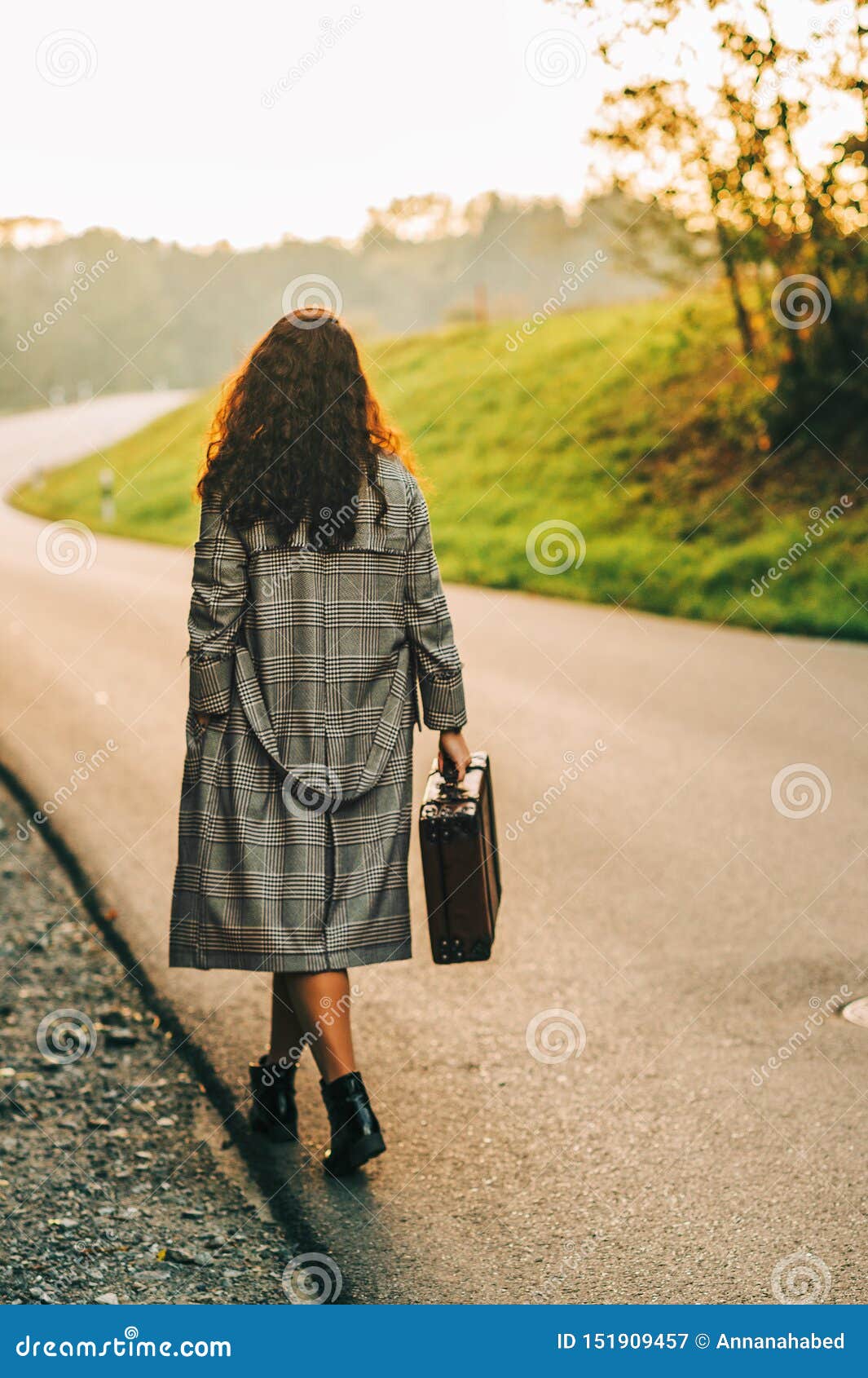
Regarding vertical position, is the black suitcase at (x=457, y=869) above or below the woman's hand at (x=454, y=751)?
below

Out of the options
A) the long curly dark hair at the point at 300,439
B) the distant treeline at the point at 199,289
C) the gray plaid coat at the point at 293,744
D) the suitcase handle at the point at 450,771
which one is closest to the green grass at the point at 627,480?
the long curly dark hair at the point at 300,439

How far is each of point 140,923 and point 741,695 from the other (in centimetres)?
471

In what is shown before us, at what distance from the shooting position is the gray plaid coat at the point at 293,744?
3648 millimetres

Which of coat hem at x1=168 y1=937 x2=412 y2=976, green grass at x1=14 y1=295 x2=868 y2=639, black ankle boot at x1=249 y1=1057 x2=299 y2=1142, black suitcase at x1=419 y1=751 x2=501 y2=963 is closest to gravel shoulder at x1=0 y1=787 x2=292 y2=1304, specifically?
black ankle boot at x1=249 y1=1057 x2=299 y2=1142

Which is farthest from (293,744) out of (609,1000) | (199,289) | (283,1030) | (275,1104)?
(199,289)

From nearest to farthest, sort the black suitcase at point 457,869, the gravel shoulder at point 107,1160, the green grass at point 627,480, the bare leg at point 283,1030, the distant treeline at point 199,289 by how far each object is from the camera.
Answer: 1. the gravel shoulder at point 107,1160
2. the black suitcase at point 457,869
3. the bare leg at point 283,1030
4. the green grass at point 627,480
5. the distant treeline at point 199,289

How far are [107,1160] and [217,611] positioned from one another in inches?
59.4

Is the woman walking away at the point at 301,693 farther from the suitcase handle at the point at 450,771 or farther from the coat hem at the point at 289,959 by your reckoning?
the suitcase handle at the point at 450,771

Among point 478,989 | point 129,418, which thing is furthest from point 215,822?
point 129,418

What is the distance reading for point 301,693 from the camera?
3.65 metres

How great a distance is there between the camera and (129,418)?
43.1 m

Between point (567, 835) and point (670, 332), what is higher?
point (670, 332)

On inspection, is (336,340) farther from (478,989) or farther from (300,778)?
(478,989)

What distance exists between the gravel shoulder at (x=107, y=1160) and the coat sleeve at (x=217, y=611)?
1.23 metres
